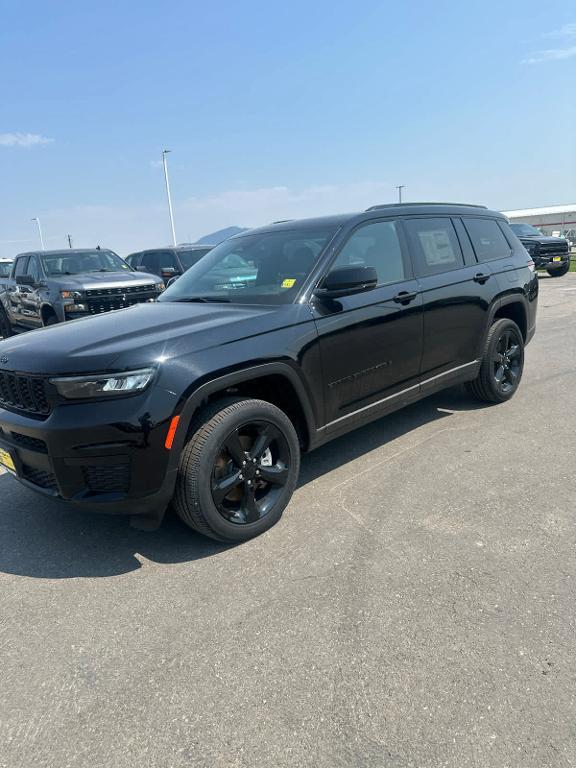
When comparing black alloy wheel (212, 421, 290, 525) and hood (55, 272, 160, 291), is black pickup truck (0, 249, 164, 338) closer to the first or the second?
hood (55, 272, 160, 291)

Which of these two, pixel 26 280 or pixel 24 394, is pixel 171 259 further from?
pixel 24 394

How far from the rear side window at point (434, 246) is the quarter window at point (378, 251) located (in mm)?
203

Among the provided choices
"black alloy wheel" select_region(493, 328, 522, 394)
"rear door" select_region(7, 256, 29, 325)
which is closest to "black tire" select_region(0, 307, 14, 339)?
"rear door" select_region(7, 256, 29, 325)

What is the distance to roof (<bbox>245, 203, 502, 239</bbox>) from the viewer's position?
4023 mm

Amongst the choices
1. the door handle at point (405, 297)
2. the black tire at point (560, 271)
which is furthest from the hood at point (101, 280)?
the black tire at point (560, 271)

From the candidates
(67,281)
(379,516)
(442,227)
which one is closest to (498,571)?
(379,516)

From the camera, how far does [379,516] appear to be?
3406 mm

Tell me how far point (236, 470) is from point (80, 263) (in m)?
8.38

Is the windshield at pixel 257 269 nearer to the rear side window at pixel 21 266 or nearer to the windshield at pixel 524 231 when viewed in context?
the rear side window at pixel 21 266

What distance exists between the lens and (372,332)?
385cm

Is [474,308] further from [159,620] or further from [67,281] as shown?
[67,281]

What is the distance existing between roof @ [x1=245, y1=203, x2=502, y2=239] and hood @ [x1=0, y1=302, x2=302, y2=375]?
36.0 inches

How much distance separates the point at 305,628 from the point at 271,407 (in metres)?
1.22

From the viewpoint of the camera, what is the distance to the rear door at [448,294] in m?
4.39
